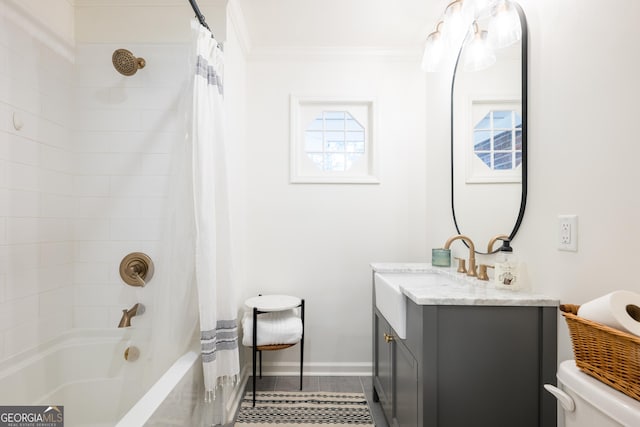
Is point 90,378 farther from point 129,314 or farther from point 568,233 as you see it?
point 568,233

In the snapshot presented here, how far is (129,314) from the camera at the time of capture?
1753 millimetres

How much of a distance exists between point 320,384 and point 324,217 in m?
1.23

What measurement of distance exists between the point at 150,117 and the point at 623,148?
2227mm

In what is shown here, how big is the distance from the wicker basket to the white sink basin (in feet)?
2.02

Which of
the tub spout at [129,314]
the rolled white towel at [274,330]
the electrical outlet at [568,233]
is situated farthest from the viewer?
the rolled white towel at [274,330]

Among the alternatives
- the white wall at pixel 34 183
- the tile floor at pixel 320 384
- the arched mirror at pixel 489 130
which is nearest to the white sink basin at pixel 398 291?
the arched mirror at pixel 489 130

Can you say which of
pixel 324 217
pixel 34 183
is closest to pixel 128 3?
pixel 34 183

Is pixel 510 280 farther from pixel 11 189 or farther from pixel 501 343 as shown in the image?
pixel 11 189

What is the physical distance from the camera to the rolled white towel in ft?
6.43

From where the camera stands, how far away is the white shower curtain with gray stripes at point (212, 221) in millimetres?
1484

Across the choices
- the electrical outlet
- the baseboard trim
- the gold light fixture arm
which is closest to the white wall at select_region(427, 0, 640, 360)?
the electrical outlet

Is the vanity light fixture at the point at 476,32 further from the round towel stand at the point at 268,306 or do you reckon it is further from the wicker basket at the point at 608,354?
the round towel stand at the point at 268,306

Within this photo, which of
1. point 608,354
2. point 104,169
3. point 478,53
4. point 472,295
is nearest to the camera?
point 608,354

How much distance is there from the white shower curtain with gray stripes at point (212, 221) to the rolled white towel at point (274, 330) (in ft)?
1.10
